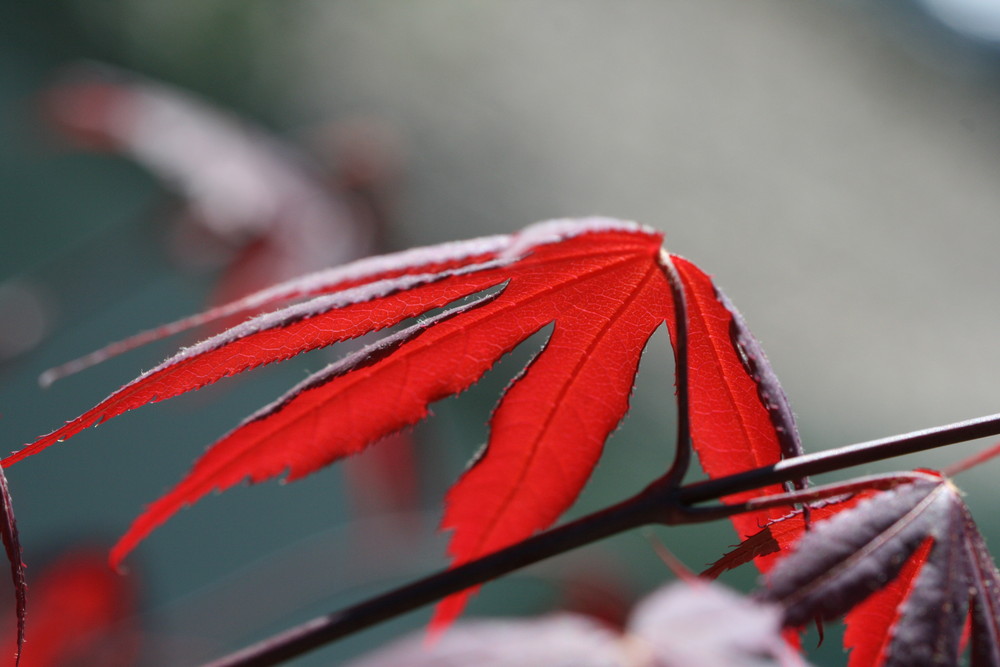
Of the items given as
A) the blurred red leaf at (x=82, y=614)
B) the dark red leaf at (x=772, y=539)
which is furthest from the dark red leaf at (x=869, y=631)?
the blurred red leaf at (x=82, y=614)

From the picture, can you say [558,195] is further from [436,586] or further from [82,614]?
[436,586]

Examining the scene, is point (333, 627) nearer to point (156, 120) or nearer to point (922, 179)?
point (156, 120)

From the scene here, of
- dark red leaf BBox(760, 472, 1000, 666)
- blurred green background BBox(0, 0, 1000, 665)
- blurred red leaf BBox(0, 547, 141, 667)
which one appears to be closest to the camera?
dark red leaf BBox(760, 472, 1000, 666)

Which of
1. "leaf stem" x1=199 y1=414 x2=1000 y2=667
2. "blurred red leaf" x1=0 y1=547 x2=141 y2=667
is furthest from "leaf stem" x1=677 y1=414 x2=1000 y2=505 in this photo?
"blurred red leaf" x1=0 y1=547 x2=141 y2=667

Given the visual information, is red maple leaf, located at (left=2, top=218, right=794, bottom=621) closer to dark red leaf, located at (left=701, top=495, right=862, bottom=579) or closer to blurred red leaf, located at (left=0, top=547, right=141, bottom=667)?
dark red leaf, located at (left=701, top=495, right=862, bottom=579)

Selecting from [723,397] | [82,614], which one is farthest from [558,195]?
[723,397]

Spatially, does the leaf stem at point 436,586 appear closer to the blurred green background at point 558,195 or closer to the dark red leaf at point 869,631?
the dark red leaf at point 869,631
